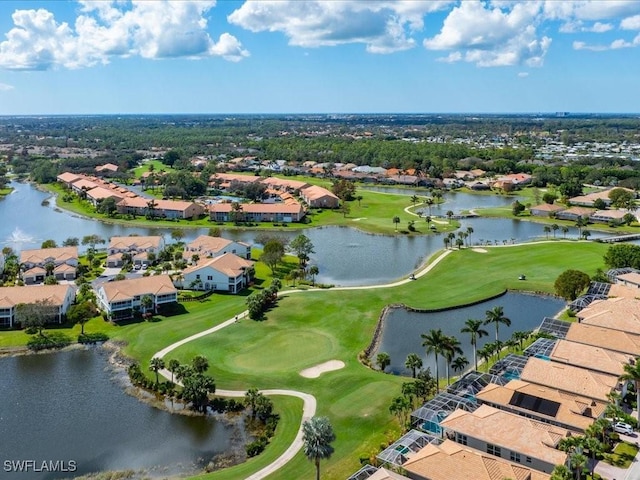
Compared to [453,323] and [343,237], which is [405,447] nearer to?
[453,323]

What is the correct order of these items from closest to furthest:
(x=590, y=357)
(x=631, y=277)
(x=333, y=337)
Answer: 1. (x=590, y=357)
2. (x=333, y=337)
3. (x=631, y=277)

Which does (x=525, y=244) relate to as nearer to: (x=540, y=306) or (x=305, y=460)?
(x=540, y=306)

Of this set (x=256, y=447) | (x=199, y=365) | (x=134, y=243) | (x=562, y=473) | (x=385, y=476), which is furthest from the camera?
(x=134, y=243)

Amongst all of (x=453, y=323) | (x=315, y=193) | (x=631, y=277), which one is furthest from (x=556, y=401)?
(x=315, y=193)

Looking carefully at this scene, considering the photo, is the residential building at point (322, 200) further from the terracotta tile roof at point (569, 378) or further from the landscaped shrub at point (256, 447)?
the landscaped shrub at point (256, 447)

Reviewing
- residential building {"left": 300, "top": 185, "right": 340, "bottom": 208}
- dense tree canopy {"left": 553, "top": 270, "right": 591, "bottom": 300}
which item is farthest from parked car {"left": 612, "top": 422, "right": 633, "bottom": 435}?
residential building {"left": 300, "top": 185, "right": 340, "bottom": 208}

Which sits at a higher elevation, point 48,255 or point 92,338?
point 48,255

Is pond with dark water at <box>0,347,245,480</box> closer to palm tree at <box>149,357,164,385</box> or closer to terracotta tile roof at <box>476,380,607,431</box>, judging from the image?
palm tree at <box>149,357,164,385</box>

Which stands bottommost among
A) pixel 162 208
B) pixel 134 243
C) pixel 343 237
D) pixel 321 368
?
pixel 321 368
